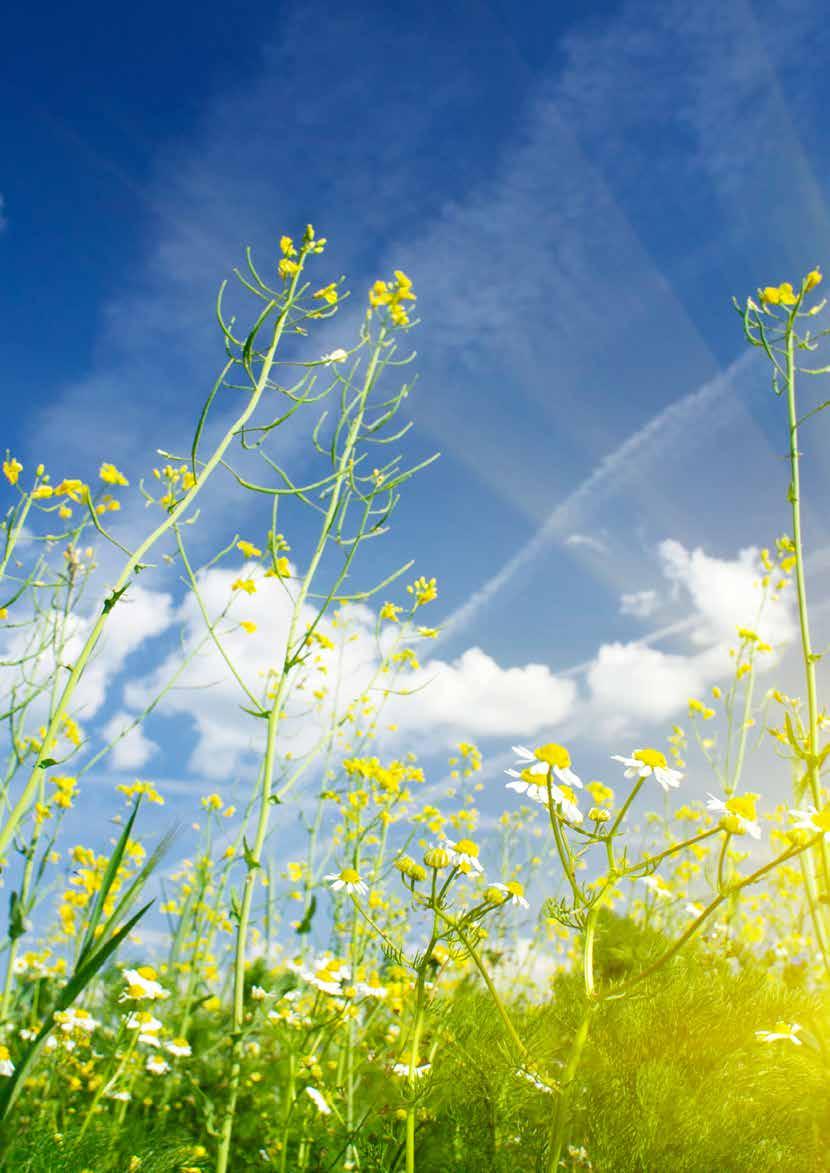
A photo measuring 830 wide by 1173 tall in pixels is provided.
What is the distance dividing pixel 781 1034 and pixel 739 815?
1.02 meters

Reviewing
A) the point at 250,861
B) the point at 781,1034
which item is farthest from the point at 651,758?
the point at 250,861

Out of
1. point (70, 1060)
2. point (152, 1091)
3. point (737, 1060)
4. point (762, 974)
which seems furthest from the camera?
point (152, 1091)

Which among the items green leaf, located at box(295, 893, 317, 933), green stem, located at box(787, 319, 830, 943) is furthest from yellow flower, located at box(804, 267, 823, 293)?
green leaf, located at box(295, 893, 317, 933)

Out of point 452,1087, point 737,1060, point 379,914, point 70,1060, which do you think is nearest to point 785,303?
point 737,1060

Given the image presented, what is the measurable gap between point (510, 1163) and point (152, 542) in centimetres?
175

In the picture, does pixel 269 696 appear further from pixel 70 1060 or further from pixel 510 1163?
pixel 510 1163

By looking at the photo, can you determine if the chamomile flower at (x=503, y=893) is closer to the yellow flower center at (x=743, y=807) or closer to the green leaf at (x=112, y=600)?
the yellow flower center at (x=743, y=807)

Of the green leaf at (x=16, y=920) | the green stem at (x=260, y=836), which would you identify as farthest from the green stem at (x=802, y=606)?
the green leaf at (x=16, y=920)

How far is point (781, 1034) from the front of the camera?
6.85 ft

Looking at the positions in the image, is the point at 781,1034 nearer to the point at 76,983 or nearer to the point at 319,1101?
the point at 319,1101

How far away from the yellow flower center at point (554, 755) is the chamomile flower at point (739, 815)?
289 mm

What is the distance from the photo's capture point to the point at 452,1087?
216cm

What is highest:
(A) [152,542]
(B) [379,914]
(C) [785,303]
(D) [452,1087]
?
(C) [785,303]

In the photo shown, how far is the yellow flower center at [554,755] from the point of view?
1551 millimetres
